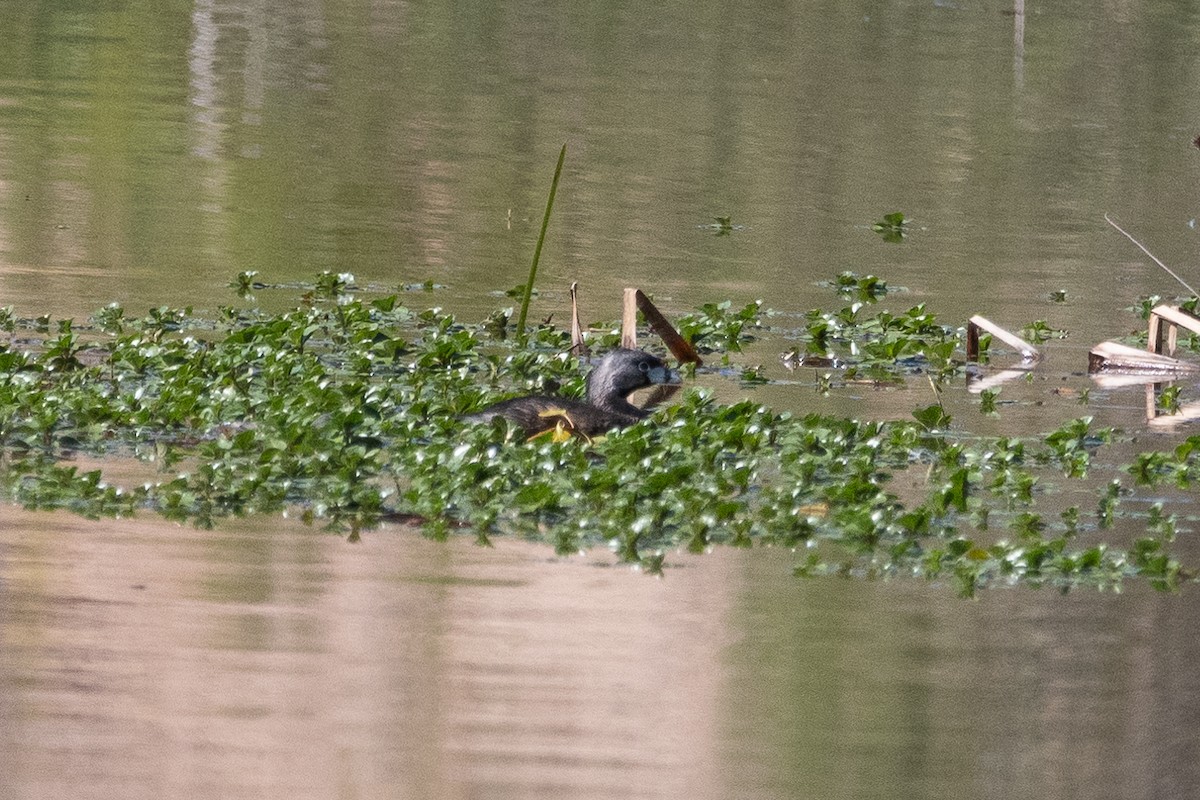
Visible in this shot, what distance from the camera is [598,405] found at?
32.9 ft

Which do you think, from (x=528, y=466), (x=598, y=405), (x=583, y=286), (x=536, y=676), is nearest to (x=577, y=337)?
(x=598, y=405)

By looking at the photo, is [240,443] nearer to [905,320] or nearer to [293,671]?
[293,671]

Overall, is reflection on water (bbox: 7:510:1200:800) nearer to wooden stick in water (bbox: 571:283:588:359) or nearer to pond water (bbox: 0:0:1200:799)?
pond water (bbox: 0:0:1200:799)

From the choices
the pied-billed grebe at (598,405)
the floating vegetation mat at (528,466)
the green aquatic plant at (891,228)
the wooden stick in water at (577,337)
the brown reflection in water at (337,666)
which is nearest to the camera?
the brown reflection in water at (337,666)

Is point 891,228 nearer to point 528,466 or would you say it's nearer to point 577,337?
point 577,337

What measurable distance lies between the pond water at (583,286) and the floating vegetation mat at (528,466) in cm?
24

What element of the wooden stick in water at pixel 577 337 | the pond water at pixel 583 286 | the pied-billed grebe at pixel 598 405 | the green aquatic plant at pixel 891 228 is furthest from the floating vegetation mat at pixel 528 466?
the green aquatic plant at pixel 891 228

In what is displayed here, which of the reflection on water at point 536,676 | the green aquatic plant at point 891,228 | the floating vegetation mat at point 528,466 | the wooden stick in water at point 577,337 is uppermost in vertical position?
the green aquatic plant at point 891,228

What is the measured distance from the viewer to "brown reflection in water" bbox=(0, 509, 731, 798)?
5.81m

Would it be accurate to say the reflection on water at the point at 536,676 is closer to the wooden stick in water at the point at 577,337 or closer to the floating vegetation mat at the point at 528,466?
the floating vegetation mat at the point at 528,466

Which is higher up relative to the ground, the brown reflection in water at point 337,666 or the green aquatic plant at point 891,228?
the green aquatic plant at point 891,228

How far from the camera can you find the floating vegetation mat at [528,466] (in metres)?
7.98

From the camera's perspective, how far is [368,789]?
5.70 metres

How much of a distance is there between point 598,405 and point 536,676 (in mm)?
3560
